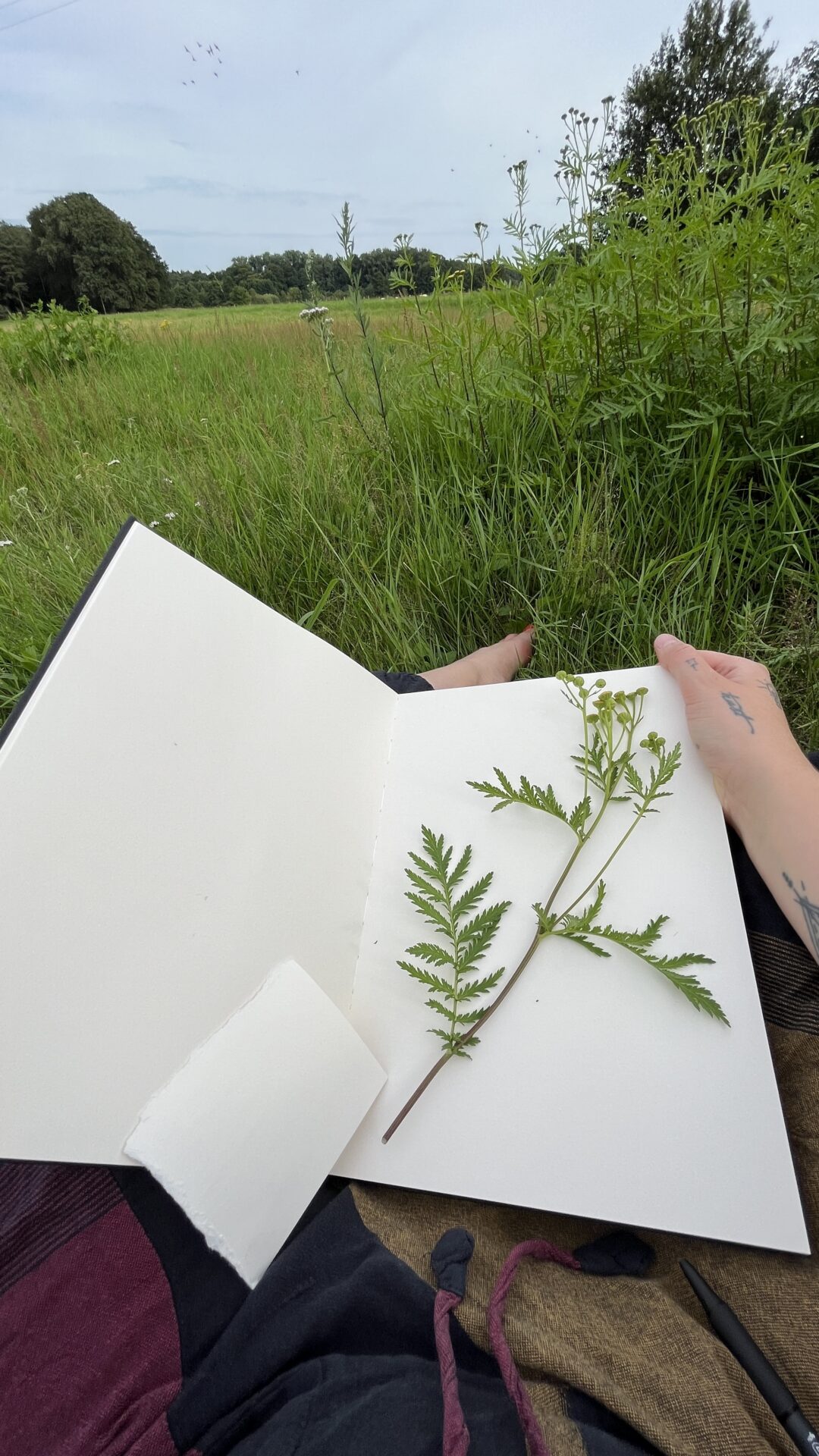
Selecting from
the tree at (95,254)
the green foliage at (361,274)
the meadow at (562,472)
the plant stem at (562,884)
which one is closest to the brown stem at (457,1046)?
the plant stem at (562,884)

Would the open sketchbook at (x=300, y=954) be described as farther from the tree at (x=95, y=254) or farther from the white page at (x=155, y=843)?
the tree at (x=95, y=254)

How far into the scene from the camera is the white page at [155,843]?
61 cm

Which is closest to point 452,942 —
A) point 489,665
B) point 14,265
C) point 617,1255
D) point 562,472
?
point 617,1255

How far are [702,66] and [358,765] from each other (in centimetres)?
1401

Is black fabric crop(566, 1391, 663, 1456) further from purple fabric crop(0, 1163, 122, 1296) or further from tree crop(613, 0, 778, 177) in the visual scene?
tree crop(613, 0, 778, 177)

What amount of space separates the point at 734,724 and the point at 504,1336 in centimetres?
71

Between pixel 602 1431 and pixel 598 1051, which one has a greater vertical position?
pixel 598 1051

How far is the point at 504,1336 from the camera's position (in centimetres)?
60

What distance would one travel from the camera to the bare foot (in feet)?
4.36

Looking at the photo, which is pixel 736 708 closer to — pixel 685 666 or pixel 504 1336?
pixel 685 666

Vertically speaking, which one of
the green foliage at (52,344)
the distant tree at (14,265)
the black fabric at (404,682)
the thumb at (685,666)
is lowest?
the black fabric at (404,682)

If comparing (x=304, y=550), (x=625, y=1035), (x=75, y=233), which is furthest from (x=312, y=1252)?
(x=75, y=233)

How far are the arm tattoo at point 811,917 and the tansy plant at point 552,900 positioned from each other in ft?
0.39

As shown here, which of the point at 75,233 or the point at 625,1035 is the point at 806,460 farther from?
the point at 75,233
